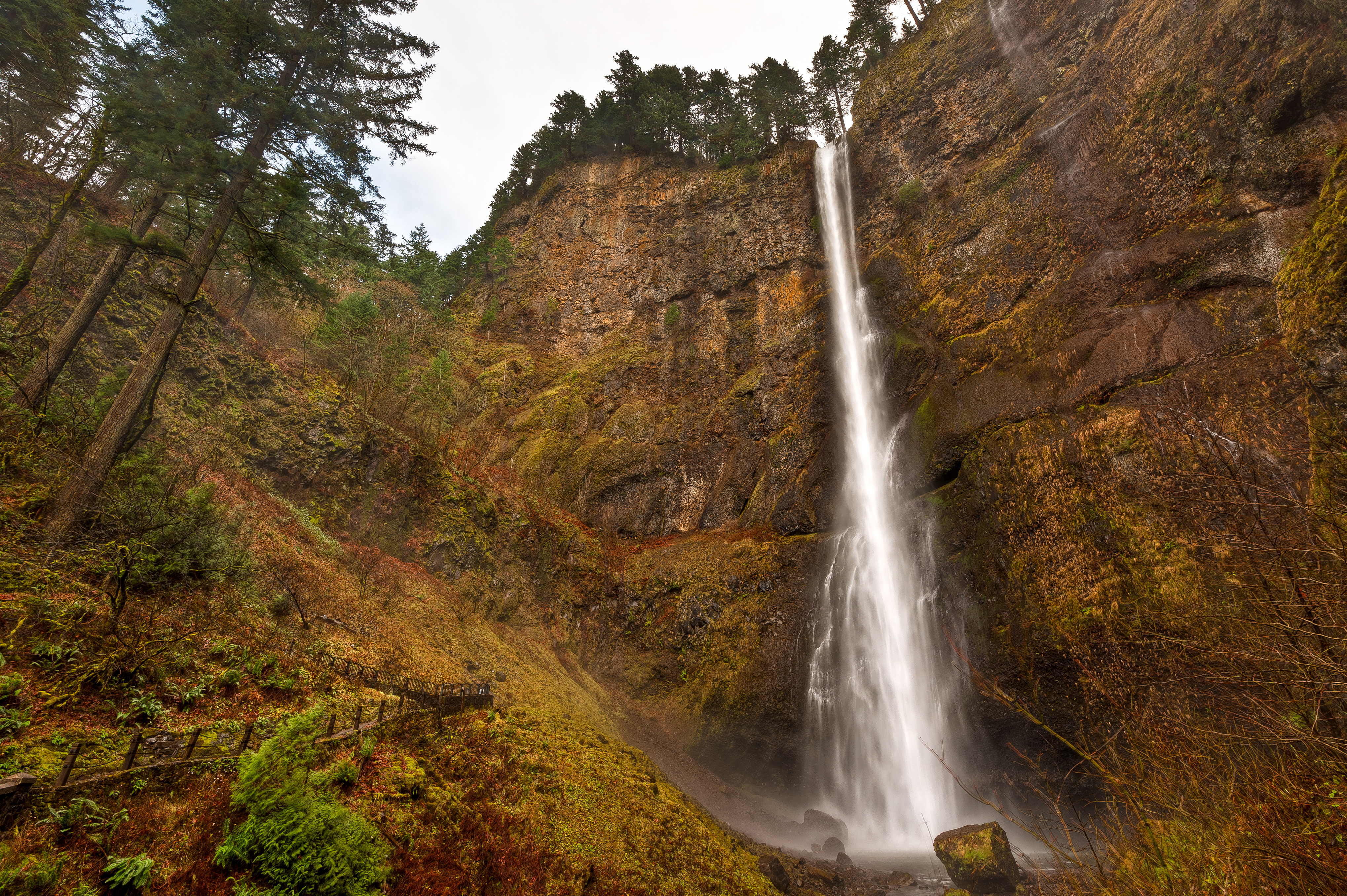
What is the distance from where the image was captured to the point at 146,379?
905 centimetres

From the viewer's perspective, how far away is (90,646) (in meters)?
5.59

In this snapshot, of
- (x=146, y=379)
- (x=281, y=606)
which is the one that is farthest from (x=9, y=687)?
(x=146, y=379)

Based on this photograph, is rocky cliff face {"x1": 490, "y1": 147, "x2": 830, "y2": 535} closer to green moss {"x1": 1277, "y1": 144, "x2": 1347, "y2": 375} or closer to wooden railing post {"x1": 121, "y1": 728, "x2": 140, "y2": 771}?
green moss {"x1": 1277, "y1": 144, "x2": 1347, "y2": 375}

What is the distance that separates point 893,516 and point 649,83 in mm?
37798

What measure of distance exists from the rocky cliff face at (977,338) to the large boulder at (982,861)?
412 cm

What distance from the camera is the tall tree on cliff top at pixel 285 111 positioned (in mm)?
8805

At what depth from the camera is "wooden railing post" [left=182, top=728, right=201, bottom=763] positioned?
474 cm

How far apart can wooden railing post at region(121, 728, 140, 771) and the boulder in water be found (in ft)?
35.1

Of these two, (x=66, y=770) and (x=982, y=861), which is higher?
(x=66, y=770)

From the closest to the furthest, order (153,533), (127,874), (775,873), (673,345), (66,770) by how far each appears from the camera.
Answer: (127,874) < (66,770) < (153,533) < (775,873) < (673,345)

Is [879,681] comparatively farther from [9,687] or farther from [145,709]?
[9,687]

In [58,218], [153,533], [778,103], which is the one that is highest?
[778,103]

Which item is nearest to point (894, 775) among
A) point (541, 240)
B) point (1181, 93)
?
point (1181, 93)

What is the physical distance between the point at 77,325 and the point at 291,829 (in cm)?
1097
